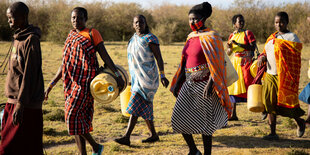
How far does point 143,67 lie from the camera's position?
191 inches

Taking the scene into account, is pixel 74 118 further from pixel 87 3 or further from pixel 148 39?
pixel 87 3

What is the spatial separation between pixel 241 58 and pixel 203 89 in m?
2.60

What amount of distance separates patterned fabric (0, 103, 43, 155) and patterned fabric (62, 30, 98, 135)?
605 mm

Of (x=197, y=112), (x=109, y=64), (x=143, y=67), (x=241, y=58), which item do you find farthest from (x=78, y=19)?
(x=241, y=58)

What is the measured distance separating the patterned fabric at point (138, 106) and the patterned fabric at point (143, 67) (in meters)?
0.07

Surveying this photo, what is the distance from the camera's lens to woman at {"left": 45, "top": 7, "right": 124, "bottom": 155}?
3750mm

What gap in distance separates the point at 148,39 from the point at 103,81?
1411mm

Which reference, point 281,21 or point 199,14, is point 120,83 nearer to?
point 199,14

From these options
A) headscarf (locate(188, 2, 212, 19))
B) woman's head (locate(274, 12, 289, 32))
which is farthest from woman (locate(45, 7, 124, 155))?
woman's head (locate(274, 12, 289, 32))

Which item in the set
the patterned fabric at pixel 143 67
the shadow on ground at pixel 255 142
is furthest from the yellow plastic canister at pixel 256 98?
the patterned fabric at pixel 143 67

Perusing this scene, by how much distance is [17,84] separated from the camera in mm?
3064

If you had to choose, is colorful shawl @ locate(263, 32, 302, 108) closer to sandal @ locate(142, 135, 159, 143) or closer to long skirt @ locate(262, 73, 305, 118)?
long skirt @ locate(262, 73, 305, 118)

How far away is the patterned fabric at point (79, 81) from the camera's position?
147 inches

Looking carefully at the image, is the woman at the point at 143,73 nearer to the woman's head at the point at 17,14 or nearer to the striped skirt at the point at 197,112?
the striped skirt at the point at 197,112
